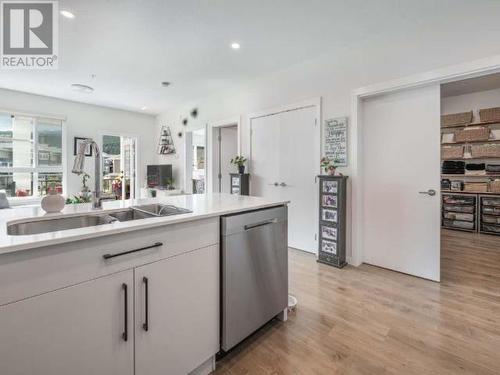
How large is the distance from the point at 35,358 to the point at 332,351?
4.94ft

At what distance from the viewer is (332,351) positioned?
62.1 inches

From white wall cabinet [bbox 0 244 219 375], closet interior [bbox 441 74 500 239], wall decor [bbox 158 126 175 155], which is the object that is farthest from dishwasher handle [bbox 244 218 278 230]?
wall decor [bbox 158 126 175 155]

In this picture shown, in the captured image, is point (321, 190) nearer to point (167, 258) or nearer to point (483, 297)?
point (483, 297)

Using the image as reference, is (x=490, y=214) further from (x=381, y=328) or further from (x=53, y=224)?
(x=53, y=224)

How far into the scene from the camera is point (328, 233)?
301cm

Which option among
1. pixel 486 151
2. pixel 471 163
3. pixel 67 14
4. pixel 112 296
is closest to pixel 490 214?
pixel 471 163

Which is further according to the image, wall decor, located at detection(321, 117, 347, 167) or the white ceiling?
wall decor, located at detection(321, 117, 347, 167)

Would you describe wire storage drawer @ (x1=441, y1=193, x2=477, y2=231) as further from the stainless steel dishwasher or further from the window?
the window

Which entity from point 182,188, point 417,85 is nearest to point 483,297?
point 417,85

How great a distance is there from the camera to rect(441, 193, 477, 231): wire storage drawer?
4.44 m

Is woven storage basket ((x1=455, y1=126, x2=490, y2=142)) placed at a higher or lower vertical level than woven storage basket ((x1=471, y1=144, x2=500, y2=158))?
higher

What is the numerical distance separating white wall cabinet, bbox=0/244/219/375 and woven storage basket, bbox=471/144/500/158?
5148mm

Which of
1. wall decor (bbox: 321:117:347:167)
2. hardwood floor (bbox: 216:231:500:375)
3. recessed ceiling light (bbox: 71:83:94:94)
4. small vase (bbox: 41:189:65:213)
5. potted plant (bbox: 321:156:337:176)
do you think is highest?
recessed ceiling light (bbox: 71:83:94:94)

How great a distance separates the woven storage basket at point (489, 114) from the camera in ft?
13.4
